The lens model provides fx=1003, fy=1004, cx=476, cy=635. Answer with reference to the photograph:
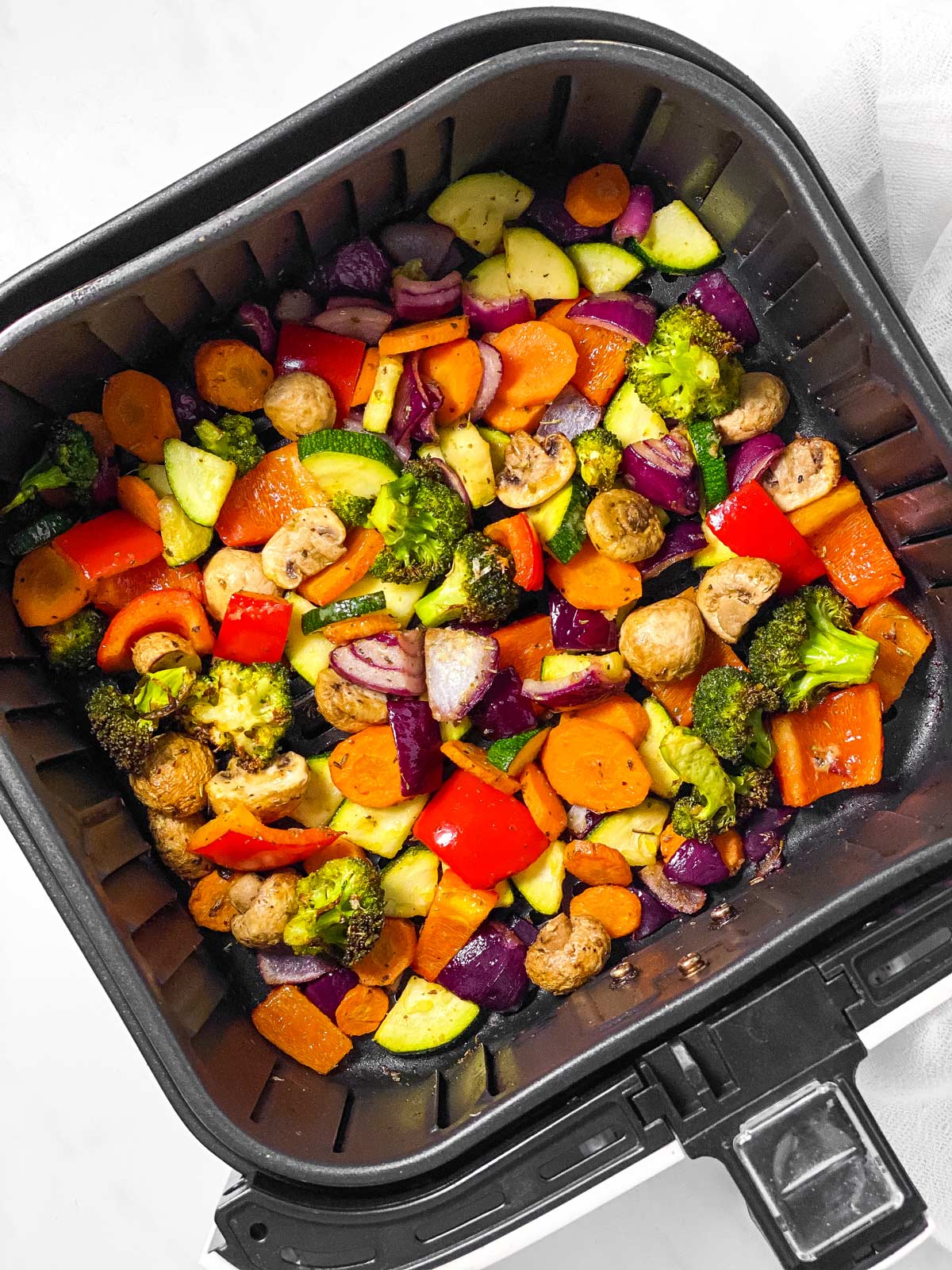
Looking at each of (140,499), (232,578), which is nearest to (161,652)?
(232,578)

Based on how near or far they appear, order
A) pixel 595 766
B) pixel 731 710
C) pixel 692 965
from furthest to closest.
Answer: pixel 595 766 < pixel 731 710 < pixel 692 965

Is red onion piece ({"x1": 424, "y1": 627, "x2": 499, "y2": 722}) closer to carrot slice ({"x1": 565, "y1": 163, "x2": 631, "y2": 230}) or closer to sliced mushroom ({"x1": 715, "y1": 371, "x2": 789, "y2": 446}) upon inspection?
sliced mushroom ({"x1": 715, "y1": 371, "x2": 789, "y2": 446})

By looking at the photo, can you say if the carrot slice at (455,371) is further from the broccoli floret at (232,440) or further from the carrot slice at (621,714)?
the carrot slice at (621,714)

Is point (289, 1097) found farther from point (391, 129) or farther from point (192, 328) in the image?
point (391, 129)

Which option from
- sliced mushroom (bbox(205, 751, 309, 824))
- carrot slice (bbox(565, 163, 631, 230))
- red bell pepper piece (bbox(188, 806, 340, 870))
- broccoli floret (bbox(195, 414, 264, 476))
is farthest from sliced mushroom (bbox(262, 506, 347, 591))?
carrot slice (bbox(565, 163, 631, 230))

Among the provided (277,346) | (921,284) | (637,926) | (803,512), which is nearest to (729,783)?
(637,926)

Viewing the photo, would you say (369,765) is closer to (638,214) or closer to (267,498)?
(267,498)
